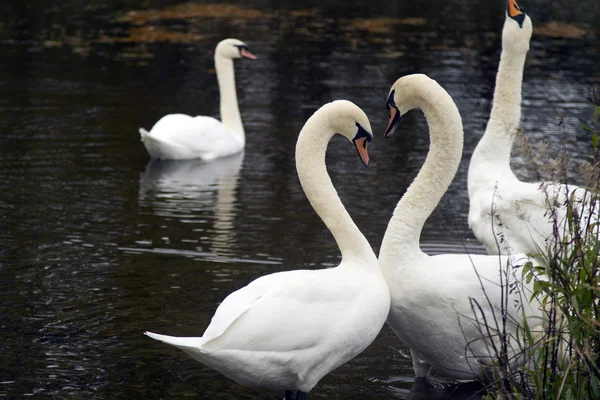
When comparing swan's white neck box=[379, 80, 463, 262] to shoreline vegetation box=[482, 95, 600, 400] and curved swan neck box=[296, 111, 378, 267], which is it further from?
shoreline vegetation box=[482, 95, 600, 400]

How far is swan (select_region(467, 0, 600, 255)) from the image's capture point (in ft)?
22.5

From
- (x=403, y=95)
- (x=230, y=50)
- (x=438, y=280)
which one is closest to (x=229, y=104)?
(x=230, y=50)

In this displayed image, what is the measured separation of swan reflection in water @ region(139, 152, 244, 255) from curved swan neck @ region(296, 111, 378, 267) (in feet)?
10.1

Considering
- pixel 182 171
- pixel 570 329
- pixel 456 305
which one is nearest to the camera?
pixel 570 329

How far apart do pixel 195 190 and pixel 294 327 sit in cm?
605

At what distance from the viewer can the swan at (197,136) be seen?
12.0 meters

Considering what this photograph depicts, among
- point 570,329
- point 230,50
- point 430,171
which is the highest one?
point 230,50

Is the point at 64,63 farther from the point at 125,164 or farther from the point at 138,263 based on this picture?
the point at 138,263

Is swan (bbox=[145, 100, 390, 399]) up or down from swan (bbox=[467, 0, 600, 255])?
down

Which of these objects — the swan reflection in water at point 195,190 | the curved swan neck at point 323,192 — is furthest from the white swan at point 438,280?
the swan reflection in water at point 195,190

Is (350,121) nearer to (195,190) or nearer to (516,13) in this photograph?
(516,13)

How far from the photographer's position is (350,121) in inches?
216

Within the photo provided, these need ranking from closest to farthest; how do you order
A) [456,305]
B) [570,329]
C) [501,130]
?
1. [570,329]
2. [456,305]
3. [501,130]

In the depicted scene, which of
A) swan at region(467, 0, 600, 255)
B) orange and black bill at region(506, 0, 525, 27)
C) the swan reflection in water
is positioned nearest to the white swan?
swan at region(467, 0, 600, 255)
